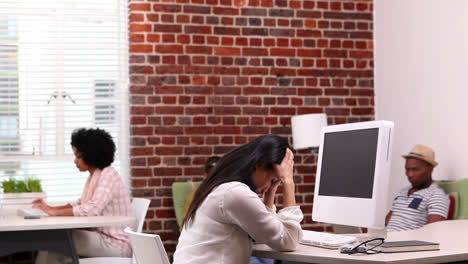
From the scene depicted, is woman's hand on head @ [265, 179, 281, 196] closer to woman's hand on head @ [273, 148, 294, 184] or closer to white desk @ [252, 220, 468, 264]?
woman's hand on head @ [273, 148, 294, 184]

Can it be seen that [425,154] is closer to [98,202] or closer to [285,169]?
[98,202]

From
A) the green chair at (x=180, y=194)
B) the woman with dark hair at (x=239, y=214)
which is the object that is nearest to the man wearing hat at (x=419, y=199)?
the green chair at (x=180, y=194)

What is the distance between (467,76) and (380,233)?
8.33ft

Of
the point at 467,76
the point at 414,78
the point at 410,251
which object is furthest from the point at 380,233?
the point at 414,78

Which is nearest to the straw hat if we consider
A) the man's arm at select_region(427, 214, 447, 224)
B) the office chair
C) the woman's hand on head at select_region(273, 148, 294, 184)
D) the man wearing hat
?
the man wearing hat

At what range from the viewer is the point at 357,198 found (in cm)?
284

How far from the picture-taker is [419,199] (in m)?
5.02

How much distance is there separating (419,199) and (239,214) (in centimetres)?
281

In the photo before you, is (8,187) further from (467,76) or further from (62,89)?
(467,76)

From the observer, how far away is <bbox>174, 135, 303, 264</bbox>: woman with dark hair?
2.55m

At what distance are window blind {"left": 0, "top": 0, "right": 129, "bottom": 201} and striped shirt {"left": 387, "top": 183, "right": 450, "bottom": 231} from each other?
87.8 inches

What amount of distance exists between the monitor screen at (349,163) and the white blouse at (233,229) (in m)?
0.37

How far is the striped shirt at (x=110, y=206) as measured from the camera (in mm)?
4477

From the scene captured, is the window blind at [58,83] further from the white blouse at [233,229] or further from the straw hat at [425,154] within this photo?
the white blouse at [233,229]
